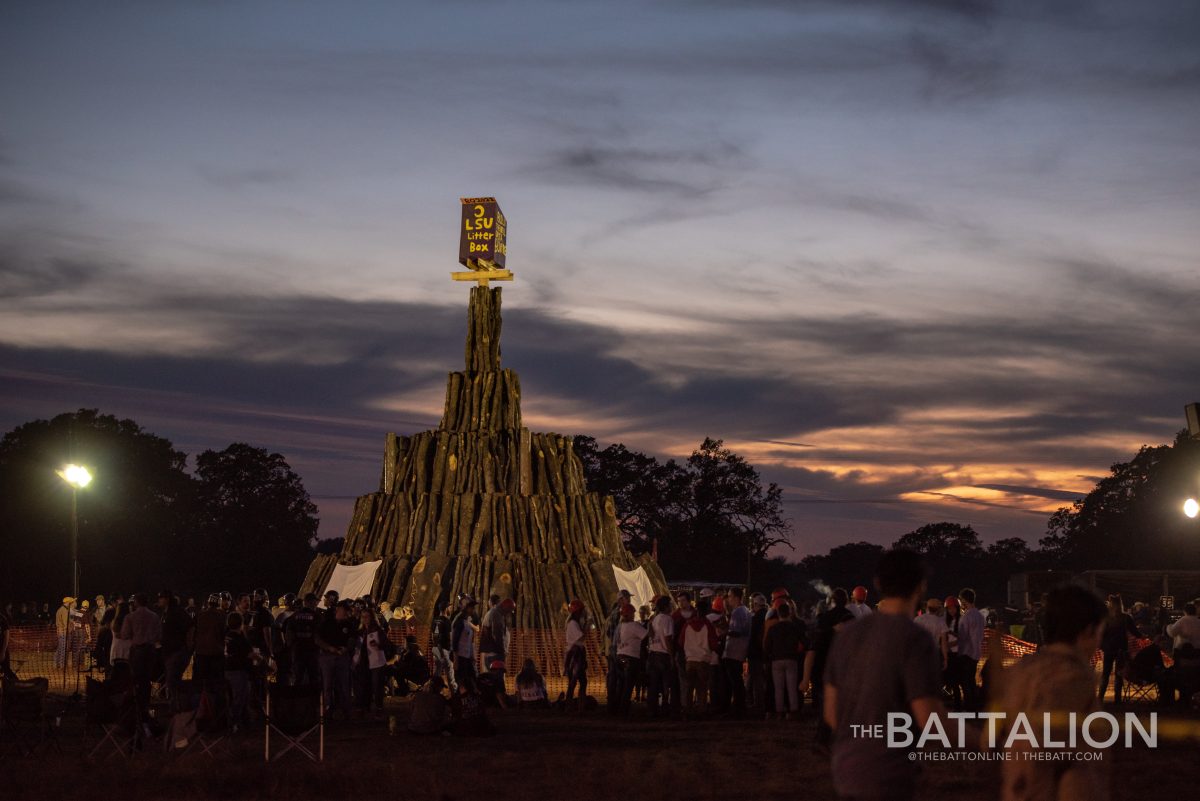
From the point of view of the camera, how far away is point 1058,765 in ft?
17.3

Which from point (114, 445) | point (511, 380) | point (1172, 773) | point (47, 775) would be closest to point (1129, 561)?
point (511, 380)

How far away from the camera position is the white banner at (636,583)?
3700 cm

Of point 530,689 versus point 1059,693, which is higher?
point 1059,693

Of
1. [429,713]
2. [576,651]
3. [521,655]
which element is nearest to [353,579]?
[521,655]

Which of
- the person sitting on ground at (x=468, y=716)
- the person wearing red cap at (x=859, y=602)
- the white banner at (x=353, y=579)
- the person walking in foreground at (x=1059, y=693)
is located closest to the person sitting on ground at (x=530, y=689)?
the person sitting on ground at (x=468, y=716)

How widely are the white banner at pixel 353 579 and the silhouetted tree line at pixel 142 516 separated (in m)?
30.7

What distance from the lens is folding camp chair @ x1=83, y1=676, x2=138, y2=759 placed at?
15211mm

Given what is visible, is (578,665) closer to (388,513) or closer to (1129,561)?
(388,513)

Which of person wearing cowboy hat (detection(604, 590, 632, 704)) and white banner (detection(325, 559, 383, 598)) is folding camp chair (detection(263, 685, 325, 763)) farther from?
white banner (detection(325, 559, 383, 598))

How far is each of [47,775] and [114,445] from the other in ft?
203

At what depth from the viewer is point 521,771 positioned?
14180mm

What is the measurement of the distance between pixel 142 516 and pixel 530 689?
177ft

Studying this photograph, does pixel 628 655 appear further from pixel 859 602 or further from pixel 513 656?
pixel 513 656

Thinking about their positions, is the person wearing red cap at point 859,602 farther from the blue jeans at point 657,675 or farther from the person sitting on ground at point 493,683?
the person sitting on ground at point 493,683
